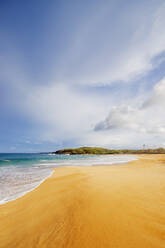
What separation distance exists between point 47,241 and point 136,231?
6.43 ft

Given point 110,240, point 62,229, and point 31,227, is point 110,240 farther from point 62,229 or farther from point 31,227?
point 31,227

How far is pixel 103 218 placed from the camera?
2936mm

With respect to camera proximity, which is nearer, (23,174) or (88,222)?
(88,222)

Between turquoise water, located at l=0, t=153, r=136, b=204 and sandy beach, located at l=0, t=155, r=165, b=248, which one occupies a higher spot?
sandy beach, located at l=0, t=155, r=165, b=248

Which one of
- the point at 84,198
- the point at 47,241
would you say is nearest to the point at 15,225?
the point at 47,241

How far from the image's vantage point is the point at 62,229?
8.84 ft

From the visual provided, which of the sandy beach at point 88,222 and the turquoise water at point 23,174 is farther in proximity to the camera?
the turquoise water at point 23,174

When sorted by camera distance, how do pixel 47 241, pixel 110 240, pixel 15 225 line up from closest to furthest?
pixel 110 240 < pixel 47 241 < pixel 15 225

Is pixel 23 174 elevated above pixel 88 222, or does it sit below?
below

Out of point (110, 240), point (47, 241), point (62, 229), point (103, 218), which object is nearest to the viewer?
point (110, 240)

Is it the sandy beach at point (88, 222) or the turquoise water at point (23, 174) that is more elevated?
the sandy beach at point (88, 222)

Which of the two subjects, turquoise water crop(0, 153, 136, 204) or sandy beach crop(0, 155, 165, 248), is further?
turquoise water crop(0, 153, 136, 204)

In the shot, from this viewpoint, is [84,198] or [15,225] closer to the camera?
[15,225]

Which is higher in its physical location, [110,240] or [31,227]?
[110,240]
